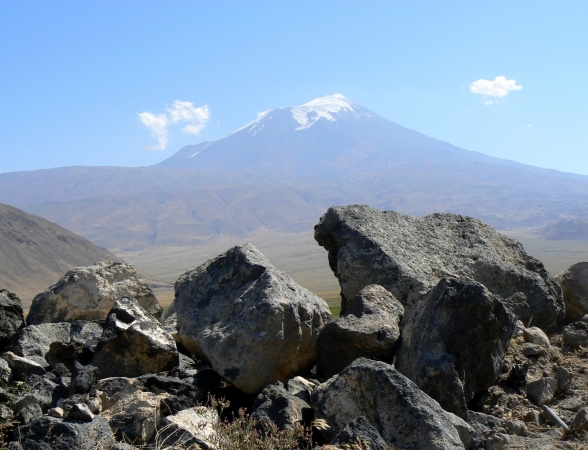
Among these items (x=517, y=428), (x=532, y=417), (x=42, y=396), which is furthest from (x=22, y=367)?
(x=532, y=417)

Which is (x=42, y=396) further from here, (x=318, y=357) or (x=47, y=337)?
(x=318, y=357)

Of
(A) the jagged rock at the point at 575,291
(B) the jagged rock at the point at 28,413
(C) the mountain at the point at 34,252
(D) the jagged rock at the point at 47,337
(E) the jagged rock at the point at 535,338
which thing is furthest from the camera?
(C) the mountain at the point at 34,252

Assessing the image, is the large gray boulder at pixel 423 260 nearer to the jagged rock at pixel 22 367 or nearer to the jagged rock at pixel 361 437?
the jagged rock at pixel 361 437

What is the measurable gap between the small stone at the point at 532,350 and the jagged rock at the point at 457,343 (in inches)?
47.5

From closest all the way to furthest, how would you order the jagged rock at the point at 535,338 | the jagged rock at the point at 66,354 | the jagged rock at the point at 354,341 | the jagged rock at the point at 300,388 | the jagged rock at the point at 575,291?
the jagged rock at the point at 300,388 < the jagged rock at the point at 354,341 < the jagged rock at the point at 66,354 < the jagged rock at the point at 535,338 < the jagged rock at the point at 575,291

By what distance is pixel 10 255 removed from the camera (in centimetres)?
11988

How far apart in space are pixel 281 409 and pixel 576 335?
16.2ft

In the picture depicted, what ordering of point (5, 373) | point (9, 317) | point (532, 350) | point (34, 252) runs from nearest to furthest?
point (5, 373) → point (532, 350) → point (9, 317) → point (34, 252)

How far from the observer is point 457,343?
249 inches

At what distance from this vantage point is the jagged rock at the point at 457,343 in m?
6.11

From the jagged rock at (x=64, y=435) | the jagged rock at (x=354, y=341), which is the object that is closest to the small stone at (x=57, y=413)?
the jagged rock at (x=64, y=435)

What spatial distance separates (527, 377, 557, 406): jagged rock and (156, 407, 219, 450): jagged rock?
344 centimetres

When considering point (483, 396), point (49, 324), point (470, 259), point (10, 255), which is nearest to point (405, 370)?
point (483, 396)

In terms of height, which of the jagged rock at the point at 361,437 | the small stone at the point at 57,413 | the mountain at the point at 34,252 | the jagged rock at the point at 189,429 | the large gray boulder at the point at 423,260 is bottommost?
the mountain at the point at 34,252
